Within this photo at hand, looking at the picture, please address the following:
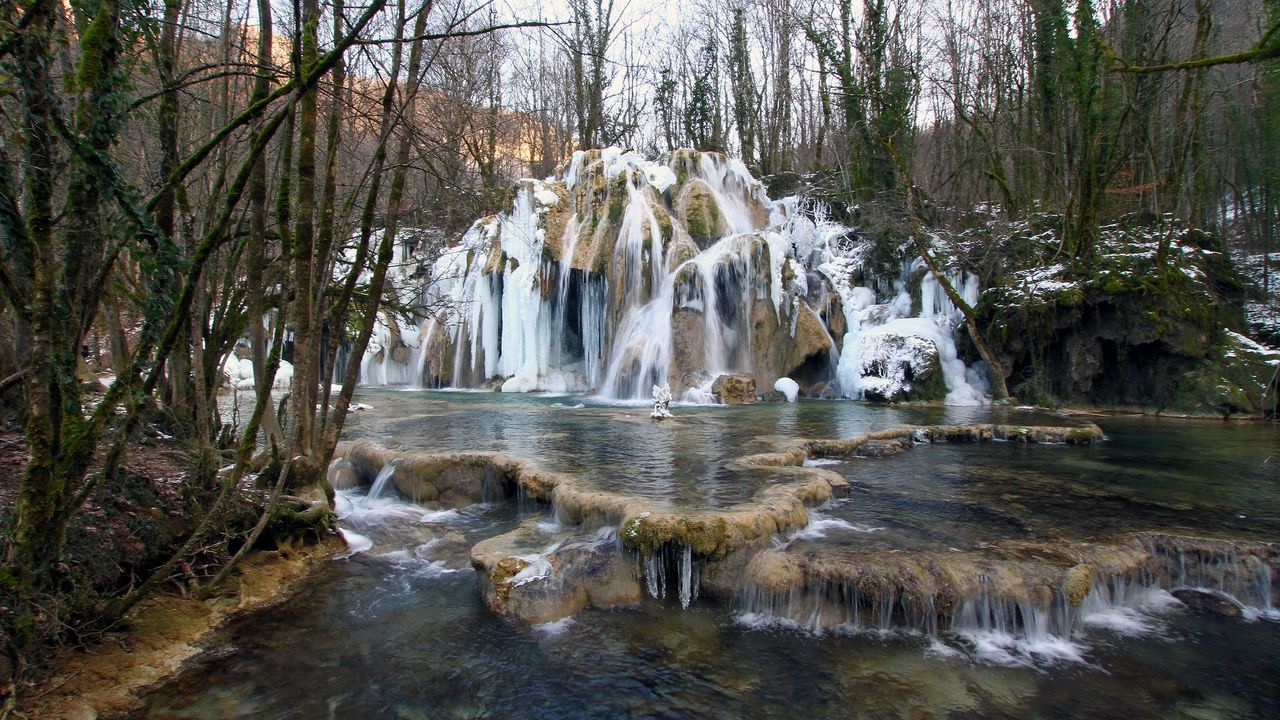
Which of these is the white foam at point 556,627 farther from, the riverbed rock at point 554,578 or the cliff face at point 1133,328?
the cliff face at point 1133,328

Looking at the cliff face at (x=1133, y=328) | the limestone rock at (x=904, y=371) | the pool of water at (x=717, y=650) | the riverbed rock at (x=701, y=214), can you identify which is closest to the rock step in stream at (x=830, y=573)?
the pool of water at (x=717, y=650)

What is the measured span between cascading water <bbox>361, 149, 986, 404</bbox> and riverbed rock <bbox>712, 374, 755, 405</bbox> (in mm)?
301

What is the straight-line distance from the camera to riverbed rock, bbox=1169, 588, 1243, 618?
Answer: 13.5ft

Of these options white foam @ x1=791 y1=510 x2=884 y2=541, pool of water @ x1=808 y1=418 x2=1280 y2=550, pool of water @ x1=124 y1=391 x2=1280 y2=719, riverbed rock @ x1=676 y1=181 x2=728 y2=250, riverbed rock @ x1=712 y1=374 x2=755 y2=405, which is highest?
riverbed rock @ x1=676 y1=181 x2=728 y2=250

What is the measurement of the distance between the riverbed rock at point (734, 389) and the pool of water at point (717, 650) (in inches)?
306

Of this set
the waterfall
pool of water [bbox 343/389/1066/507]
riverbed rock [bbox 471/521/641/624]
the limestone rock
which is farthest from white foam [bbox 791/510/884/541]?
the limestone rock

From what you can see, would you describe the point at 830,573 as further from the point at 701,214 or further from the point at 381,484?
the point at 701,214

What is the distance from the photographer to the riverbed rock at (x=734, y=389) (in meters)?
14.1

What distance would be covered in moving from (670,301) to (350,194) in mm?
11780

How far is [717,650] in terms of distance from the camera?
146 inches

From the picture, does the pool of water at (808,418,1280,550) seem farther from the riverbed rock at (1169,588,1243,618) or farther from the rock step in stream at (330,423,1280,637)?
the riverbed rock at (1169,588,1243,618)

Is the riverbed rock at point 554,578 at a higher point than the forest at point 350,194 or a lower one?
lower

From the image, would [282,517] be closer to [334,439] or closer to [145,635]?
[334,439]

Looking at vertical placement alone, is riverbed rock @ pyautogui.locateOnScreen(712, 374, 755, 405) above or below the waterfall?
above
